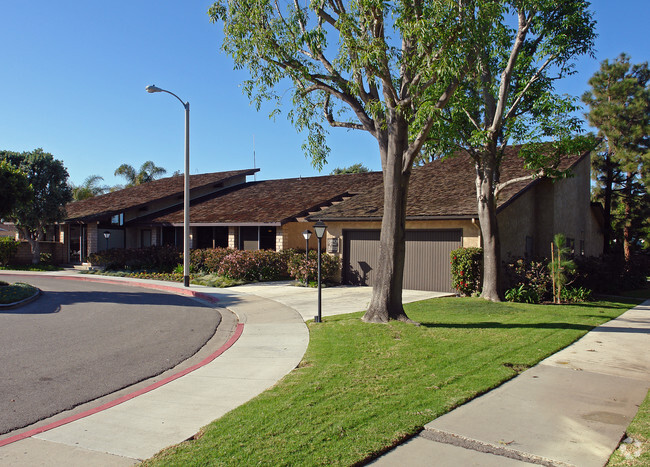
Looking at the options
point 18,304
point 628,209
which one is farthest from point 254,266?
point 628,209

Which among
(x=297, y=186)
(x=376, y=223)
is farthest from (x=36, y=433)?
(x=297, y=186)

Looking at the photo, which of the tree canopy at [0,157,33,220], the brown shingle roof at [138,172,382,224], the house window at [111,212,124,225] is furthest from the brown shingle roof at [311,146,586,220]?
the house window at [111,212,124,225]

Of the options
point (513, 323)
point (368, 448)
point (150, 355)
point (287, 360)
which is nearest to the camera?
point (368, 448)

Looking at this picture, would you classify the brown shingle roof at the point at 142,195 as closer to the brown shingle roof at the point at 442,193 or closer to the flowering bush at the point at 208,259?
the flowering bush at the point at 208,259

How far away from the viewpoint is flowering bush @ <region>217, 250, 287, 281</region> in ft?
69.5

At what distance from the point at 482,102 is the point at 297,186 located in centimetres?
1643

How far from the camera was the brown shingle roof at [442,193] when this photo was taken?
1728 cm

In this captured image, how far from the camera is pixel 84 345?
9.13 metres

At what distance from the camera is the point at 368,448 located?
4410mm

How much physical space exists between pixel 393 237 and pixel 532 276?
744 cm

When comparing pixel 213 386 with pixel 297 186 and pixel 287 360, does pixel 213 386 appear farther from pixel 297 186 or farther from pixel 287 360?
pixel 297 186

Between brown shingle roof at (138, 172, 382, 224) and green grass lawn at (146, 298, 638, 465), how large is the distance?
1360 centimetres

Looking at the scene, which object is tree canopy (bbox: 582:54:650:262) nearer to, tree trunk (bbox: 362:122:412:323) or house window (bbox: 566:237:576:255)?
house window (bbox: 566:237:576:255)

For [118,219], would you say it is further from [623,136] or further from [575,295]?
[623,136]
